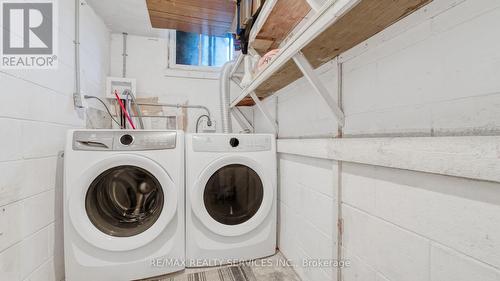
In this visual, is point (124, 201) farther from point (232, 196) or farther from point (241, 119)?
point (241, 119)

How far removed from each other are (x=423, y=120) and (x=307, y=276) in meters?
1.00

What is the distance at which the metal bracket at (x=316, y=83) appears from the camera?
2.74 ft

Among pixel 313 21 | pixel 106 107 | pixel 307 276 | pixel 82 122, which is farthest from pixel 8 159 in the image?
pixel 307 276

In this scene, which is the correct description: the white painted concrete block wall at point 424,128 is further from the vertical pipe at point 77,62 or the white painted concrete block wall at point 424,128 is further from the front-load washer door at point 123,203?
the vertical pipe at point 77,62

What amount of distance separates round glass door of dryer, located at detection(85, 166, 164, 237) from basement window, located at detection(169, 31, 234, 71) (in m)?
1.39

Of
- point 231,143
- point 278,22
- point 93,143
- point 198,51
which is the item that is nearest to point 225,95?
point 198,51

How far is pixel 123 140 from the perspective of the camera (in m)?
1.21

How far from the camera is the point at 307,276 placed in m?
1.16

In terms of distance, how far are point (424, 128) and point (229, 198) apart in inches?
45.8

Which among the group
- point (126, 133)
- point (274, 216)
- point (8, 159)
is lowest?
point (274, 216)

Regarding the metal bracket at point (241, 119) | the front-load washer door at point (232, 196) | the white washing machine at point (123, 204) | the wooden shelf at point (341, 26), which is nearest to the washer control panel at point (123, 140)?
the white washing machine at point (123, 204)

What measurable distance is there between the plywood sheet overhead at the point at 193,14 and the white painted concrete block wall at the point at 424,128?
1.17 m

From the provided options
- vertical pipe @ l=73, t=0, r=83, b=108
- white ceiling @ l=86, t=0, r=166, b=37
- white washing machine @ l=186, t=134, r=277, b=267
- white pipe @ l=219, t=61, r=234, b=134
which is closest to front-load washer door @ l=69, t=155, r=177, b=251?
white washing machine @ l=186, t=134, r=277, b=267

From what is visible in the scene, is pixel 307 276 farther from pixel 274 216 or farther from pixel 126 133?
pixel 126 133
